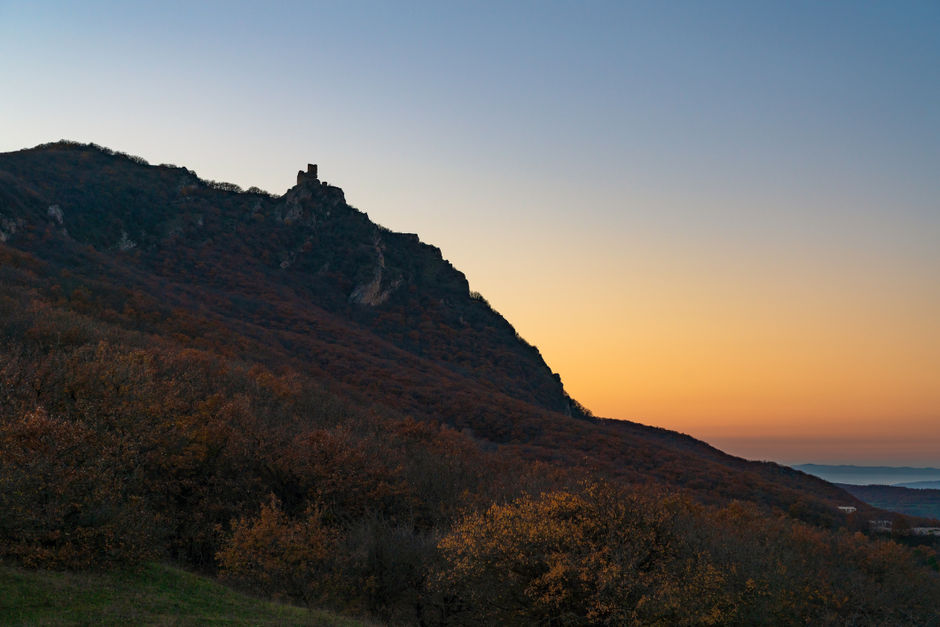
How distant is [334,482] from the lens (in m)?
45.4

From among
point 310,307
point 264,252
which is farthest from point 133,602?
point 264,252

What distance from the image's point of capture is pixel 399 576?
34469 mm

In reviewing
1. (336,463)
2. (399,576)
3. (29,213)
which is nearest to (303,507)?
(336,463)

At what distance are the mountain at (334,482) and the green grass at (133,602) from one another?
59.5 inches

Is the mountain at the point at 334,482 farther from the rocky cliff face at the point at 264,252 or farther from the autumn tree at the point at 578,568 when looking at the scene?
the rocky cliff face at the point at 264,252

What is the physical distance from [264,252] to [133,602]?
161429 millimetres

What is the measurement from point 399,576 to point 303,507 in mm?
13450

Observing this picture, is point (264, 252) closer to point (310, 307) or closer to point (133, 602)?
point (310, 307)

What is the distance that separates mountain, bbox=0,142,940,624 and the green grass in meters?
1.51

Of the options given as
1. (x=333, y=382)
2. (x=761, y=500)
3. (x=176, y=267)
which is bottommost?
(x=761, y=500)

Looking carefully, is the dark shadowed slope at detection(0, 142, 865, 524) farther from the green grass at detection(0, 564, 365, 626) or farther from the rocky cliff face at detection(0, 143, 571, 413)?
the green grass at detection(0, 564, 365, 626)

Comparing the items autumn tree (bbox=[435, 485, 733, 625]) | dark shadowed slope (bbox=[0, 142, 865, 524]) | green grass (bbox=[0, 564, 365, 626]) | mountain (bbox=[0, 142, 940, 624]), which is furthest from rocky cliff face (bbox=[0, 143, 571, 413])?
green grass (bbox=[0, 564, 365, 626])

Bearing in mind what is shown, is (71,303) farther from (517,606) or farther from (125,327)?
(517,606)

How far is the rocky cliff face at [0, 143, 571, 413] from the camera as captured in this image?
15238 cm
